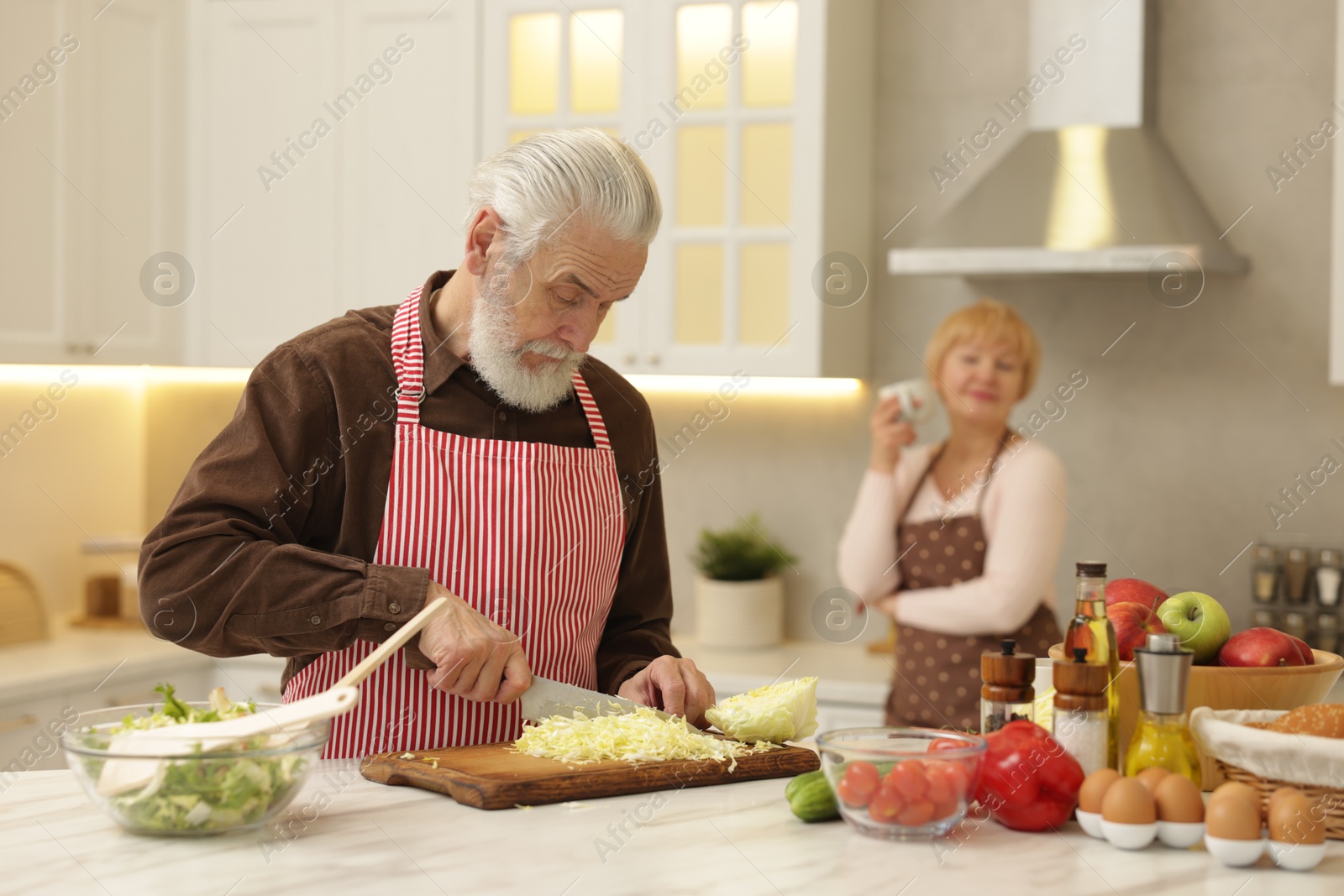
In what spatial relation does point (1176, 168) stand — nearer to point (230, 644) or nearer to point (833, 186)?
point (833, 186)

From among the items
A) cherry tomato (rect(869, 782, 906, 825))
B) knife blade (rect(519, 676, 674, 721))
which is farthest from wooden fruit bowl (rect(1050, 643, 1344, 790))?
knife blade (rect(519, 676, 674, 721))

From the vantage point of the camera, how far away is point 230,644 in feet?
5.11

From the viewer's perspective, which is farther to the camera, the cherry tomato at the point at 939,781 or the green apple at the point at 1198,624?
the green apple at the point at 1198,624

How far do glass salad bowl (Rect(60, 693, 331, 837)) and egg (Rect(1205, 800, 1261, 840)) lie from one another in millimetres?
808

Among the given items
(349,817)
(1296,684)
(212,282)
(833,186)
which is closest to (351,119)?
(212,282)

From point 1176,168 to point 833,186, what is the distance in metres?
0.80

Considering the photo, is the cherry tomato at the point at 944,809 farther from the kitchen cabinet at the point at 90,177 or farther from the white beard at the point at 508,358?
the kitchen cabinet at the point at 90,177

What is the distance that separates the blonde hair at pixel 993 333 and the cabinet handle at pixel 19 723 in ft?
7.21

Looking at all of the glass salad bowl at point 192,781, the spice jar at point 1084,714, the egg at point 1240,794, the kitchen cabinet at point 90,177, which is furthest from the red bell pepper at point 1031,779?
the kitchen cabinet at point 90,177

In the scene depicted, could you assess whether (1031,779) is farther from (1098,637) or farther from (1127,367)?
(1127,367)

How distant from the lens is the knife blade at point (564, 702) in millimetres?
1512

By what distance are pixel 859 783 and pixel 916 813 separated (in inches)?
2.2

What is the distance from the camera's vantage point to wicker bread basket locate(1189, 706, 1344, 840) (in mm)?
1188

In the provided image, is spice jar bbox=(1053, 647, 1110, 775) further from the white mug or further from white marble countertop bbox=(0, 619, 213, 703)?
white marble countertop bbox=(0, 619, 213, 703)
